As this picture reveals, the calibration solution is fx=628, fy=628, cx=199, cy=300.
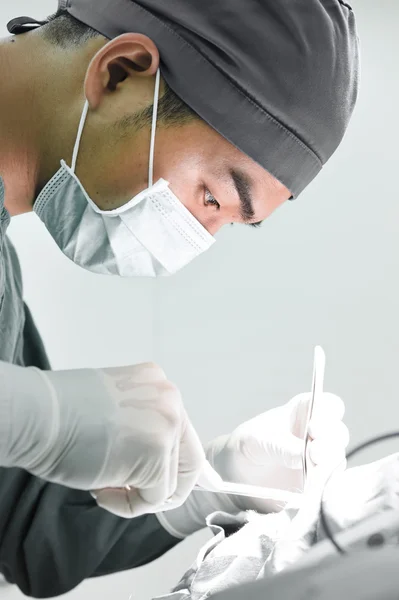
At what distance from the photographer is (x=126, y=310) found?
64.7 inches

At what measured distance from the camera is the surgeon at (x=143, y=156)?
1.09 m

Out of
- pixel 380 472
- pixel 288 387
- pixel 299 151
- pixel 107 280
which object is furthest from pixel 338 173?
pixel 380 472

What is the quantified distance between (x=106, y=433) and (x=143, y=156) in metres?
0.51

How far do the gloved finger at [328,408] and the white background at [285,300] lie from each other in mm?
102

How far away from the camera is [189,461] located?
1.12 m

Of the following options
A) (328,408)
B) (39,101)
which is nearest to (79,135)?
(39,101)

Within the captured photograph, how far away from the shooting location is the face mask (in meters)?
1.19

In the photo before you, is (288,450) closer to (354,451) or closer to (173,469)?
(173,469)

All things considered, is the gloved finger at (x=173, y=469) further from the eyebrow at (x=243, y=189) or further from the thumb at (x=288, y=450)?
the eyebrow at (x=243, y=189)

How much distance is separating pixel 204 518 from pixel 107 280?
2.13 feet

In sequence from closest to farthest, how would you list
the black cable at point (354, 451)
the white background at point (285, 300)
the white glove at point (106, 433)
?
the black cable at point (354, 451) < the white glove at point (106, 433) < the white background at point (285, 300)

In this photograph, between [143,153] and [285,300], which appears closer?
[143,153]

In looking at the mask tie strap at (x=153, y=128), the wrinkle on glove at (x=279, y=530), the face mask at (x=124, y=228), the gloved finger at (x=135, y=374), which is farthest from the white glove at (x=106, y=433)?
the mask tie strap at (x=153, y=128)

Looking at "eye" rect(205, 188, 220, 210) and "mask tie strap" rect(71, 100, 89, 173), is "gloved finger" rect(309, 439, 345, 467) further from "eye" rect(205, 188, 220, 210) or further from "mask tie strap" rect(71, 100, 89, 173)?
"mask tie strap" rect(71, 100, 89, 173)
